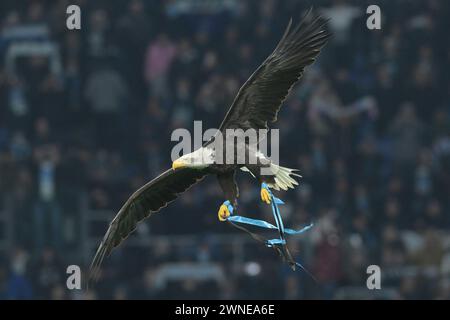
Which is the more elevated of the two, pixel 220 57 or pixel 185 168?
pixel 220 57

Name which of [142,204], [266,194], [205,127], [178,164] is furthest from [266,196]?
[205,127]

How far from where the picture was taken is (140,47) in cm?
2595

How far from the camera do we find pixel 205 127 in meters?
24.1

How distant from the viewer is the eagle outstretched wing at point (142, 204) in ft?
61.2

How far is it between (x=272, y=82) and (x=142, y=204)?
6.71 ft

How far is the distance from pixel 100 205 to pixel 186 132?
1406mm

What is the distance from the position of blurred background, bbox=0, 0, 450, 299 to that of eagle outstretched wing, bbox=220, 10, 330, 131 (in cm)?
568

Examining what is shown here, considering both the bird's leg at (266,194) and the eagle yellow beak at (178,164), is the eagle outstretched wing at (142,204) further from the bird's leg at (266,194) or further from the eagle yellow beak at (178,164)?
the bird's leg at (266,194)

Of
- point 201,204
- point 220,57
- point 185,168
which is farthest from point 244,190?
point 185,168

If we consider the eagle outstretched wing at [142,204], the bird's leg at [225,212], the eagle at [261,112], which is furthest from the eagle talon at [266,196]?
the eagle outstretched wing at [142,204]

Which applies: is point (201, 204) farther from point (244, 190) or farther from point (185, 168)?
point (185, 168)

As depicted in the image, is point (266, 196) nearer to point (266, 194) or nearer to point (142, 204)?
point (266, 194)

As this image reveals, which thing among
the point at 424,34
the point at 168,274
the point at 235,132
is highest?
the point at 424,34

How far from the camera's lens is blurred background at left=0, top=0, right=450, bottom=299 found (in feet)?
77.0
